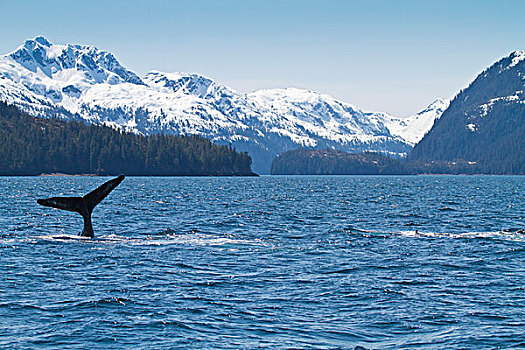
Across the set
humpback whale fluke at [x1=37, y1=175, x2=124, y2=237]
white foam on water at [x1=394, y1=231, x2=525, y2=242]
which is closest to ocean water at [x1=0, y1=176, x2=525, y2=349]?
white foam on water at [x1=394, y1=231, x2=525, y2=242]

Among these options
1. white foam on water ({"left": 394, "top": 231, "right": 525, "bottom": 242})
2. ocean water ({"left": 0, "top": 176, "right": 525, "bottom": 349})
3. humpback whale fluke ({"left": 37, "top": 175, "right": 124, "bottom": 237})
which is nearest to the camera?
ocean water ({"left": 0, "top": 176, "right": 525, "bottom": 349})

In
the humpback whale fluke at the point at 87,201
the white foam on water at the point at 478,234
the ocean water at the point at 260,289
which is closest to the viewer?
the ocean water at the point at 260,289

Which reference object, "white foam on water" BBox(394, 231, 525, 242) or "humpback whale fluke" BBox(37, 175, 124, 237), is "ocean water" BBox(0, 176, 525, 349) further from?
"humpback whale fluke" BBox(37, 175, 124, 237)

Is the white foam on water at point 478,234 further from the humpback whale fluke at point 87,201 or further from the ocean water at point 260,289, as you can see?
the humpback whale fluke at point 87,201

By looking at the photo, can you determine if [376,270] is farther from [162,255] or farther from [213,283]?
[162,255]

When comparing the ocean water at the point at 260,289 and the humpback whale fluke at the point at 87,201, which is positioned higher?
the humpback whale fluke at the point at 87,201

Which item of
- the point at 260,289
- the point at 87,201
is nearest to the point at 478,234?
the point at 260,289

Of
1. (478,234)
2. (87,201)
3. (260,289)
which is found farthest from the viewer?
(478,234)

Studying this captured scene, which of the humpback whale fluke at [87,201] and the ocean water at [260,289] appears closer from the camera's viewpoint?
the ocean water at [260,289]

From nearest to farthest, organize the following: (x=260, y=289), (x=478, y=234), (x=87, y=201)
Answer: (x=260, y=289) < (x=87, y=201) < (x=478, y=234)

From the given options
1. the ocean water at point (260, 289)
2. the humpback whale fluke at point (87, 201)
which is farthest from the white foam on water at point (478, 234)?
the humpback whale fluke at point (87, 201)

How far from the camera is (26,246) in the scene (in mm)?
44562

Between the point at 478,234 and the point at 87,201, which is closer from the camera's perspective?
the point at 87,201

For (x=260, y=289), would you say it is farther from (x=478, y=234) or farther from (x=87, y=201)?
(x=478, y=234)
